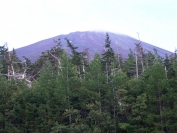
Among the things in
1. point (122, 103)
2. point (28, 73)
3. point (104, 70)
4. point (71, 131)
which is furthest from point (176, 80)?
point (28, 73)

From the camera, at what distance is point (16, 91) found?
108ft

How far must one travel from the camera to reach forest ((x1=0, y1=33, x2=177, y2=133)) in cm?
A: 2780

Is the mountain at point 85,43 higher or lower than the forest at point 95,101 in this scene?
higher

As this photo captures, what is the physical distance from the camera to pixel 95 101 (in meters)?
28.5

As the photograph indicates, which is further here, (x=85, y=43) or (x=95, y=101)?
(x=85, y=43)

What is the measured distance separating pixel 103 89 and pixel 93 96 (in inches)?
52.6

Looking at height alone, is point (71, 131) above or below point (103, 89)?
below

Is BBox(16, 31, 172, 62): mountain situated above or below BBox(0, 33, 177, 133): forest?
above

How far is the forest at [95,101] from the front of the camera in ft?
91.2

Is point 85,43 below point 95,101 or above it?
above

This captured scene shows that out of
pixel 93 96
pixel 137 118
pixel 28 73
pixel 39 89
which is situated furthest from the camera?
pixel 28 73

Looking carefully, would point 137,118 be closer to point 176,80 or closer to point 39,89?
point 176,80

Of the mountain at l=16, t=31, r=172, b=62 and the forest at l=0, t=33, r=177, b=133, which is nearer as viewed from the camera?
the forest at l=0, t=33, r=177, b=133

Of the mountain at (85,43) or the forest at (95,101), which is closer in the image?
the forest at (95,101)
